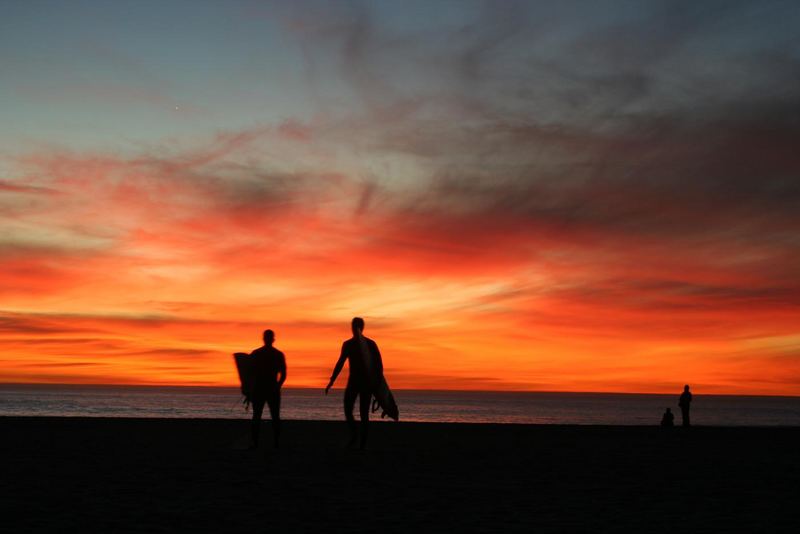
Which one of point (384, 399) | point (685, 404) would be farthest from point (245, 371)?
point (685, 404)

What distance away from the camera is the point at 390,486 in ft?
34.7

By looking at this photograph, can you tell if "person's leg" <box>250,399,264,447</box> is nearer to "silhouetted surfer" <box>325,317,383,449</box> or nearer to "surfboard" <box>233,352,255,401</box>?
"surfboard" <box>233,352,255,401</box>

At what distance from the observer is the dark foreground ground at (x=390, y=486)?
25.6 feet

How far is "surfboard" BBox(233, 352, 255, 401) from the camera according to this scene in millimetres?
15320

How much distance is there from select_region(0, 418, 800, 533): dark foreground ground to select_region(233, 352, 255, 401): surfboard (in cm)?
112

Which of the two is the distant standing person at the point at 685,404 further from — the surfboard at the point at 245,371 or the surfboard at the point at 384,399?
the surfboard at the point at 245,371

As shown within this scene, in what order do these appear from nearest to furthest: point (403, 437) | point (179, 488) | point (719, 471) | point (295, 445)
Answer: point (179, 488)
point (719, 471)
point (295, 445)
point (403, 437)

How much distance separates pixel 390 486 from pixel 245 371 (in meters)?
5.73

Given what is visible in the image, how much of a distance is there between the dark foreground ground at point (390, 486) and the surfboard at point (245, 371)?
1120mm

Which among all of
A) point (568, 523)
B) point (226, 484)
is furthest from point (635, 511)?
point (226, 484)

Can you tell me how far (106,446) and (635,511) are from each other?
11.4 meters

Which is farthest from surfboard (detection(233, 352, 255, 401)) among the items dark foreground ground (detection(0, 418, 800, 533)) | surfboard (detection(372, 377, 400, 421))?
surfboard (detection(372, 377, 400, 421))

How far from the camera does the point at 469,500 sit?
942 centimetres

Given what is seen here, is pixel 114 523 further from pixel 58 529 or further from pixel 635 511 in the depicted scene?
pixel 635 511
